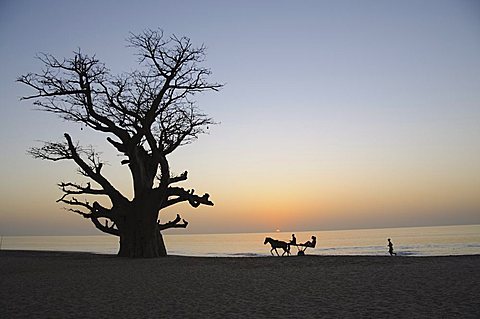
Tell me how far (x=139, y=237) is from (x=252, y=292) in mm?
16269

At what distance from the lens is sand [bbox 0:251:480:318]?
400 inches

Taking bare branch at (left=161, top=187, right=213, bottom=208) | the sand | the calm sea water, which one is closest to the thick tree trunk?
bare branch at (left=161, top=187, right=213, bottom=208)

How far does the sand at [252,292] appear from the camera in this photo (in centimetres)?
1016

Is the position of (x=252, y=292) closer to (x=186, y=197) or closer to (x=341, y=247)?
(x=186, y=197)

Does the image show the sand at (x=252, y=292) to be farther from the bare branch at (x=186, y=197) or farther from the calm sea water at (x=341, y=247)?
the calm sea water at (x=341, y=247)

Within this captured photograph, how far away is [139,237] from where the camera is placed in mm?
28328

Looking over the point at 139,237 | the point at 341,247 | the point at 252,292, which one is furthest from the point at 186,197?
the point at 341,247

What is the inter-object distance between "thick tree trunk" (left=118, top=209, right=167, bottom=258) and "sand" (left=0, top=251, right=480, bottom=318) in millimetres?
8040

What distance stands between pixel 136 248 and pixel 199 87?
964cm

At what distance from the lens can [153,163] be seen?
96.1 feet

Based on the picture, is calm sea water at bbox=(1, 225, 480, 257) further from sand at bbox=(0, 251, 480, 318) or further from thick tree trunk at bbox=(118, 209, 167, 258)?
sand at bbox=(0, 251, 480, 318)

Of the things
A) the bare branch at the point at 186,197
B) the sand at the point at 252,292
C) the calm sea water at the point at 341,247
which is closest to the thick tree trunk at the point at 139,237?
the bare branch at the point at 186,197

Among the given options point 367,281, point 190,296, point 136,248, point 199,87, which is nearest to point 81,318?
point 190,296

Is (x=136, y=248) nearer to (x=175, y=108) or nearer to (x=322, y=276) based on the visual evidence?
(x=175, y=108)
